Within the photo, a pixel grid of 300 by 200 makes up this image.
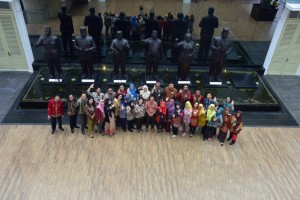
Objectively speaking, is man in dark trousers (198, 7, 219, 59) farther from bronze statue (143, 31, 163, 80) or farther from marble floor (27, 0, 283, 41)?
bronze statue (143, 31, 163, 80)

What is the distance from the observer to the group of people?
7324 mm

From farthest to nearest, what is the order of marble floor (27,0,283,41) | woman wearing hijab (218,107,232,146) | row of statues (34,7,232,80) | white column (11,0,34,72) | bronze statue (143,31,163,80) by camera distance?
marble floor (27,0,283,41) → white column (11,0,34,72) → bronze statue (143,31,163,80) → row of statues (34,7,232,80) → woman wearing hijab (218,107,232,146)

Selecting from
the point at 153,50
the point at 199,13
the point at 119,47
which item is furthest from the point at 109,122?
the point at 199,13

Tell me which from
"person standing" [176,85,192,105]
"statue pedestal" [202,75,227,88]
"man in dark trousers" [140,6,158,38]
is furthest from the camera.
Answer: "man in dark trousers" [140,6,158,38]

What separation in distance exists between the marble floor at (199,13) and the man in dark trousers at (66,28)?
110 centimetres

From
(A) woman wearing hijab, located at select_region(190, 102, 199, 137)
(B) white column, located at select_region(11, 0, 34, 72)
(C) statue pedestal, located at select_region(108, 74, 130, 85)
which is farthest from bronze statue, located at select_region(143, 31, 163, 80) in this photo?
(B) white column, located at select_region(11, 0, 34, 72)

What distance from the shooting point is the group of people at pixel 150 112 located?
24.0 feet

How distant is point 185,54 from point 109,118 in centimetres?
338

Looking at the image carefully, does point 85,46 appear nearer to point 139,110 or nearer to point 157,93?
point 157,93

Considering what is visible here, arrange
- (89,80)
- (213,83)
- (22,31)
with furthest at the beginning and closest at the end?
(213,83) < (89,80) < (22,31)

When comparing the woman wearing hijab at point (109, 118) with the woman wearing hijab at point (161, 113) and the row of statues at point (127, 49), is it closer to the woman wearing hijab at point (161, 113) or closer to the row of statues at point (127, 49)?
the woman wearing hijab at point (161, 113)

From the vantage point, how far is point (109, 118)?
24.8 ft

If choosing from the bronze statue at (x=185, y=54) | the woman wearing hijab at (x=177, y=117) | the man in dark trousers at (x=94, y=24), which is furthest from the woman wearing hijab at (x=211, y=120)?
Result: the man in dark trousers at (x=94, y=24)

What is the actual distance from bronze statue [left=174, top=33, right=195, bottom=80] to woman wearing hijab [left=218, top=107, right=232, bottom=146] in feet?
8.41
